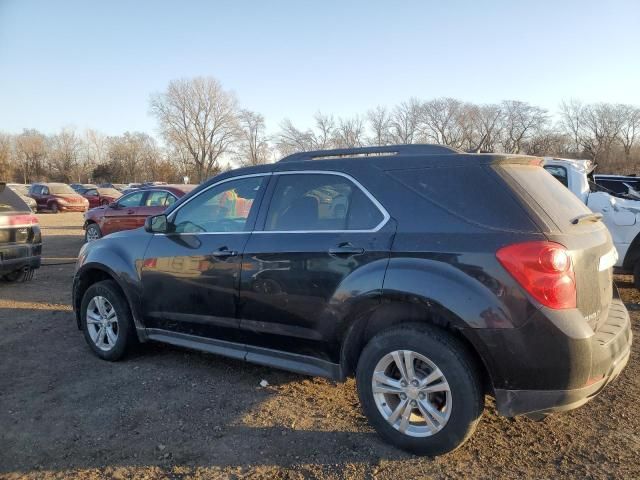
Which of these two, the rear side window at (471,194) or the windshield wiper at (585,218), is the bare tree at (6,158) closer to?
the rear side window at (471,194)

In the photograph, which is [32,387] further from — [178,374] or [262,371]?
[262,371]

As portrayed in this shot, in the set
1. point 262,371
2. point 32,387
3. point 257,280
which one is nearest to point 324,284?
point 257,280

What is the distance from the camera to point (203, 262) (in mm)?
3863

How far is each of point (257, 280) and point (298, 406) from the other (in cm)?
100

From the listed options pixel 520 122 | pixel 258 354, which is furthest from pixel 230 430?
pixel 520 122

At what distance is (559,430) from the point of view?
128 inches

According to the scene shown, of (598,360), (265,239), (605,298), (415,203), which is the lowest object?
(598,360)

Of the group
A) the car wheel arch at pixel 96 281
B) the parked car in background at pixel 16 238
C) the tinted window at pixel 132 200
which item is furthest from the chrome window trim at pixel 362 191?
the tinted window at pixel 132 200

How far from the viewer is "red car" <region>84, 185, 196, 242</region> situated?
11.4 meters

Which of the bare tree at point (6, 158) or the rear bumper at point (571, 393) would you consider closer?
the rear bumper at point (571, 393)

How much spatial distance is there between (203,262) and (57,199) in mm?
26973

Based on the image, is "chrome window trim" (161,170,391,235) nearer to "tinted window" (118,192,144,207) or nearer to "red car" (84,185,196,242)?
"red car" (84,185,196,242)

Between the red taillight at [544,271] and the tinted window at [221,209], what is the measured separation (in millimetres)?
1945

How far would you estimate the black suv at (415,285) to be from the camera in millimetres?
2619
